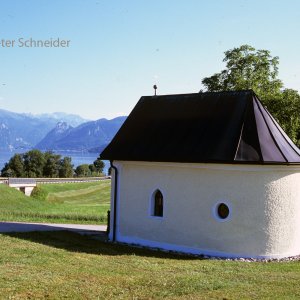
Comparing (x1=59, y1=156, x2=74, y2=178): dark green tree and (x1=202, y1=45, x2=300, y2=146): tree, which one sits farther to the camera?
(x1=59, y1=156, x2=74, y2=178): dark green tree

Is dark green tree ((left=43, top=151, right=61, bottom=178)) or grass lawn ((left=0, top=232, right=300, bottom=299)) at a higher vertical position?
dark green tree ((left=43, top=151, right=61, bottom=178))

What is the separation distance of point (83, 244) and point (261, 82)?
19.5 m

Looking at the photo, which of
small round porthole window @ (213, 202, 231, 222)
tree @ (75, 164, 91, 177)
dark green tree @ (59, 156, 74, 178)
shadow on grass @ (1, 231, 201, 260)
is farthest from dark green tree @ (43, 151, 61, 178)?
small round porthole window @ (213, 202, 231, 222)

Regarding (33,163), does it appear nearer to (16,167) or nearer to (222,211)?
(16,167)

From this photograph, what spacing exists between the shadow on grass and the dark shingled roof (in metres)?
3.44

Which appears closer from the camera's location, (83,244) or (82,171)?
(83,244)

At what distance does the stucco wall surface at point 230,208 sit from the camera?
16.7m

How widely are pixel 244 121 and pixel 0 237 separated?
33.8 ft

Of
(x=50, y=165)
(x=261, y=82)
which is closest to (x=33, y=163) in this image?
(x=50, y=165)

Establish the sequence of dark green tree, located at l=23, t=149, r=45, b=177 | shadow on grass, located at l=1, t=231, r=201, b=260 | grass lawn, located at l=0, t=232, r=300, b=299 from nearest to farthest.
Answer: grass lawn, located at l=0, t=232, r=300, b=299 → shadow on grass, located at l=1, t=231, r=201, b=260 → dark green tree, located at l=23, t=149, r=45, b=177

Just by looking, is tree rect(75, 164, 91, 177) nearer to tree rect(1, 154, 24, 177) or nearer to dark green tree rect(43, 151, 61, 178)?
dark green tree rect(43, 151, 61, 178)

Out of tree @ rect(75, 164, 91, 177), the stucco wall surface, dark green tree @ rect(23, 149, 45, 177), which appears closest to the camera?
the stucco wall surface

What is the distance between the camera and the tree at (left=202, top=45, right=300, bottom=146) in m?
31.4

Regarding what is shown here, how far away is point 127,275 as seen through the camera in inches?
510
